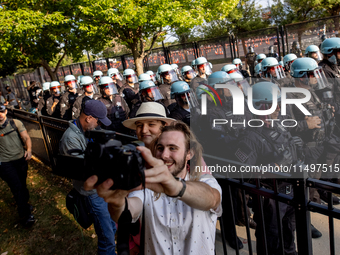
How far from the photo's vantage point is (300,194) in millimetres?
1852

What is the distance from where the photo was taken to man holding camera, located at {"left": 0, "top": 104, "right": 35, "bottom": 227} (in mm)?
4797

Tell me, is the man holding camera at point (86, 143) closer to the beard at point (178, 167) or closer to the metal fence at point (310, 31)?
the beard at point (178, 167)

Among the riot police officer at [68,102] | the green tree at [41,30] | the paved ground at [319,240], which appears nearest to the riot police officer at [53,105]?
the riot police officer at [68,102]

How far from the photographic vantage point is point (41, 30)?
12.6m

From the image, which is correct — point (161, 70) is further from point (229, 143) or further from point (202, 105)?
point (229, 143)

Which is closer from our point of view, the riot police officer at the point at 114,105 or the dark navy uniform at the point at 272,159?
the dark navy uniform at the point at 272,159

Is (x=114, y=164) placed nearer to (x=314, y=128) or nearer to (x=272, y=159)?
(x=272, y=159)

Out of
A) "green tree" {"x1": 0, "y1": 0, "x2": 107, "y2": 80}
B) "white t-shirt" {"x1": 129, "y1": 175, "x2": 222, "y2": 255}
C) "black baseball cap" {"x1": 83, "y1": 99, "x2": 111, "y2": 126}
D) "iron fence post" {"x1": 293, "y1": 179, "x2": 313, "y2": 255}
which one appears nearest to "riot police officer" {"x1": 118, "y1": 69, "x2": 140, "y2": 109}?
"black baseball cap" {"x1": 83, "y1": 99, "x2": 111, "y2": 126}

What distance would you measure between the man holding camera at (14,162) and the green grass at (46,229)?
26 centimetres

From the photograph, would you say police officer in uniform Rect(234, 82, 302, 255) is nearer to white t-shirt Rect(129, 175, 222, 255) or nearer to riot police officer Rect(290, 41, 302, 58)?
white t-shirt Rect(129, 175, 222, 255)

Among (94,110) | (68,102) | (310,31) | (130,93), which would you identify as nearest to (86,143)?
(94,110)

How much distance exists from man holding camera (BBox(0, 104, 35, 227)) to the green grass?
26 cm

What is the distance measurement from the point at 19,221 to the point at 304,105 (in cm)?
522

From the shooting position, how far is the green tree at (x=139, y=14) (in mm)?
11703
